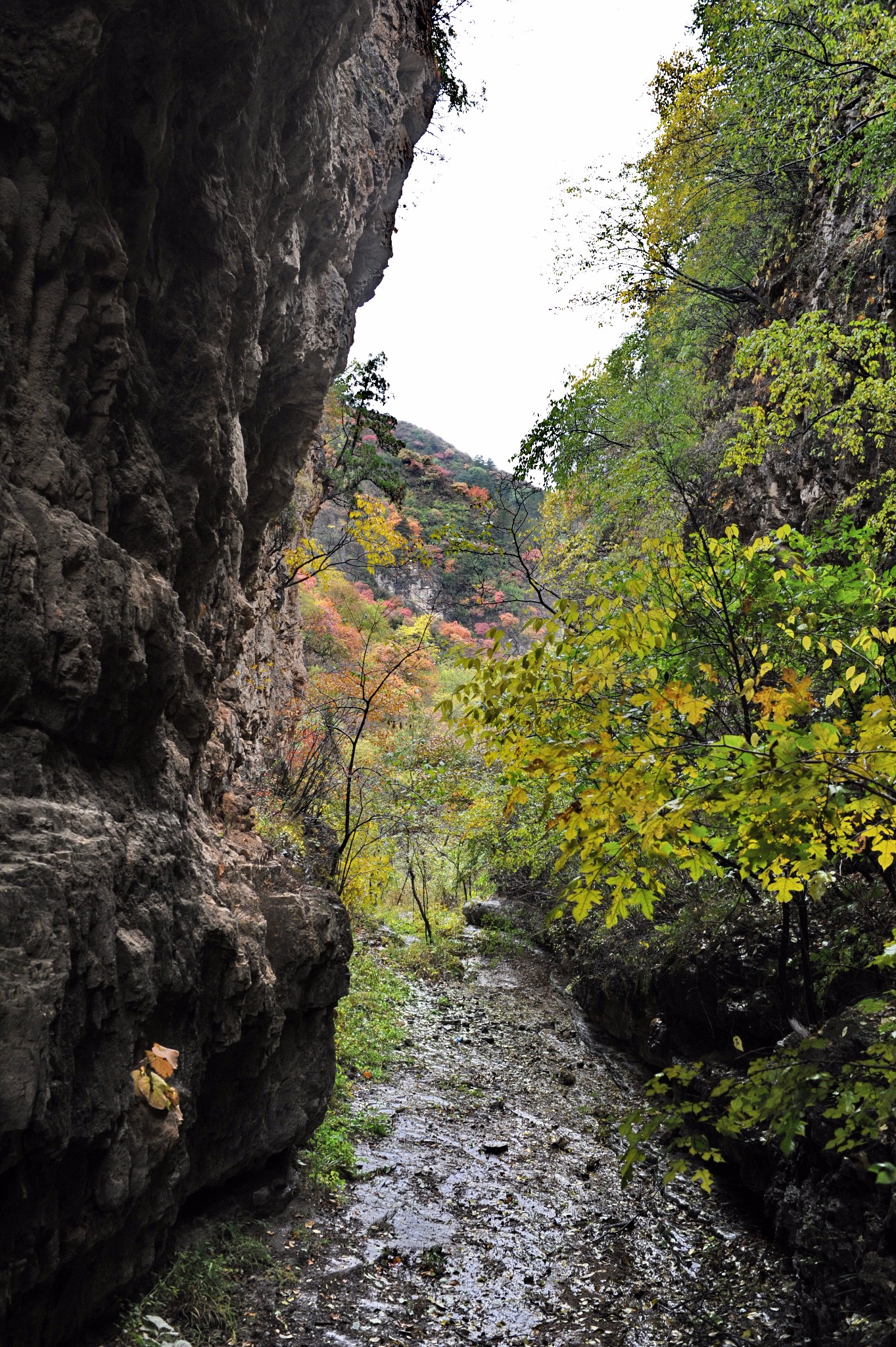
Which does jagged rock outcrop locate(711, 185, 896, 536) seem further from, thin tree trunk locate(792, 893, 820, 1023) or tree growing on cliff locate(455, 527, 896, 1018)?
thin tree trunk locate(792, 893, 820, 1023)

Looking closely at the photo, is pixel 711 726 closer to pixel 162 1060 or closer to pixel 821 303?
pixel 162 1060

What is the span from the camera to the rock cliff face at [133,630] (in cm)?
317

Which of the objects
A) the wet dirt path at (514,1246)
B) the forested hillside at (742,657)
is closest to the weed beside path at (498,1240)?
the wet dirt path at (514,1246)

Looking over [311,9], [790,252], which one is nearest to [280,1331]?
[311,9]

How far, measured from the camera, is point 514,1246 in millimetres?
6230

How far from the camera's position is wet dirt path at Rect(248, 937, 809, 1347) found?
16.5 ft

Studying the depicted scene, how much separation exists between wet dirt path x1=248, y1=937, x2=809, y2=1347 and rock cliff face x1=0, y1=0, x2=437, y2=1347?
104cm

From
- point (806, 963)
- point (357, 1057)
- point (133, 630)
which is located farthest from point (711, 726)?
point (357, 1057)

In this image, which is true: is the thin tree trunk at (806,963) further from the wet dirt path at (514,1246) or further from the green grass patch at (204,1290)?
the green grass patch at (204,1290)

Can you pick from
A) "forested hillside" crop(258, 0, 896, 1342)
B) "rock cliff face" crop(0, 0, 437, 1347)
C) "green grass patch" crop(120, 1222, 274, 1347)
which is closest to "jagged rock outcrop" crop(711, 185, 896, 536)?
"forested hillside" crop(258, 0, 896, 1342)

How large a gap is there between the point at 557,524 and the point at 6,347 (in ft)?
51.2

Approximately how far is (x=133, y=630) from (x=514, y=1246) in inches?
235

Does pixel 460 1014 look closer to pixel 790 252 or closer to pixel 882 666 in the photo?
pixel 882 666

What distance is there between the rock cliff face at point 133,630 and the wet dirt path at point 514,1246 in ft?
3.42
